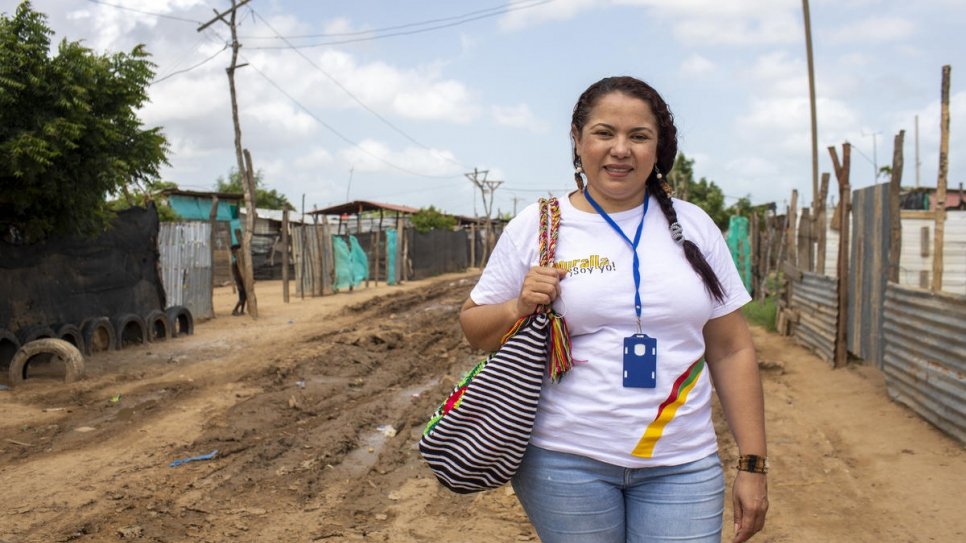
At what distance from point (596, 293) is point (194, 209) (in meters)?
33.5

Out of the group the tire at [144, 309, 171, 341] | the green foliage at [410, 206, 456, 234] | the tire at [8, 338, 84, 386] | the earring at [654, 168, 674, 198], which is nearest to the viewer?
the earring at [654, 168, 674, 198]

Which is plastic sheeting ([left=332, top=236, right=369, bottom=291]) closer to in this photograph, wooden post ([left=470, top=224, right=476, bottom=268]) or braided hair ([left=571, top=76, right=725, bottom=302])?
wooden post ([left=470, top=224, right=476, bottom=268])

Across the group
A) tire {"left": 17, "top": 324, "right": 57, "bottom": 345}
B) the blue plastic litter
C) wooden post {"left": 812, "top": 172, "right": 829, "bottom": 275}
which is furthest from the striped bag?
wooden post {"left": 812, "top": 172, "right": 829, "bottom": 275}

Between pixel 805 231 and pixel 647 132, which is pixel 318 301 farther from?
pixel 647 132

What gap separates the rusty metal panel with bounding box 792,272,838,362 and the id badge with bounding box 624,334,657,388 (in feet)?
27.7

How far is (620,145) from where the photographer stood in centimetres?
218

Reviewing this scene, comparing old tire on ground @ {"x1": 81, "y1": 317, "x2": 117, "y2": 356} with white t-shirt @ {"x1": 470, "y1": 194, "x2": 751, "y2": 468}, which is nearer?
white t-shirt @ {"x1": 470, "y1": 194, "x2": 751, "y2": 468}

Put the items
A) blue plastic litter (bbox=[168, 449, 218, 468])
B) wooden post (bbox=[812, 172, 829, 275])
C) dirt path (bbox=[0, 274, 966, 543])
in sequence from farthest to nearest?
wooden post (bbox=[812, 172, 829, 275])
blue plastic litter (bbox=[168, 449, 218, 468])
dirt path (bbox=[0, 274, 966, 543])

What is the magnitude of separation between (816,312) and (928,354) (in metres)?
4.02

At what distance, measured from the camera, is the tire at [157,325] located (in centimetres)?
1205

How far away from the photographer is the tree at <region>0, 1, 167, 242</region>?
825 cm

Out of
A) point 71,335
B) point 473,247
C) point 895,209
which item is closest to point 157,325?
point 71,335

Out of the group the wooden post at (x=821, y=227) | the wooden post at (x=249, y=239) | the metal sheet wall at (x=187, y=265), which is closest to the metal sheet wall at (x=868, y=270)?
the wooden post at (x=821, y=227)

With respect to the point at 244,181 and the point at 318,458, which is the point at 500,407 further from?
the point at 244,181
